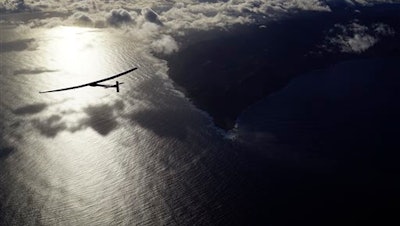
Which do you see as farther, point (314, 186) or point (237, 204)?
point (314, 186)

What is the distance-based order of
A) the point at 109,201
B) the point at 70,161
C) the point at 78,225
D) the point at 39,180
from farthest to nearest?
1. the point at 70,161
2. the point at 39,180
3. the point at 109,201
4. the point at 78,225

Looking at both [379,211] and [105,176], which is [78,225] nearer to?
[105,176]

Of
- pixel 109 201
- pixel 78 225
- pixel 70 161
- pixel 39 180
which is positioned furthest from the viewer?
pixel 70 161

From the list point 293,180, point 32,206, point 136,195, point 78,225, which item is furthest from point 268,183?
point 32,206

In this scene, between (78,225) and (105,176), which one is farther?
(105,176)

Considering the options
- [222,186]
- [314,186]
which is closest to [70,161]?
[222,186]

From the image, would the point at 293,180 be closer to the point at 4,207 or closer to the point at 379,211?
the point at 379,211

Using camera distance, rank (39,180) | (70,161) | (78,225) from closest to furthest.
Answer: (78,225)
(39,180)
(70,161)

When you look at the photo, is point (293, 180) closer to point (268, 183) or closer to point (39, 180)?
point (268, 183)
